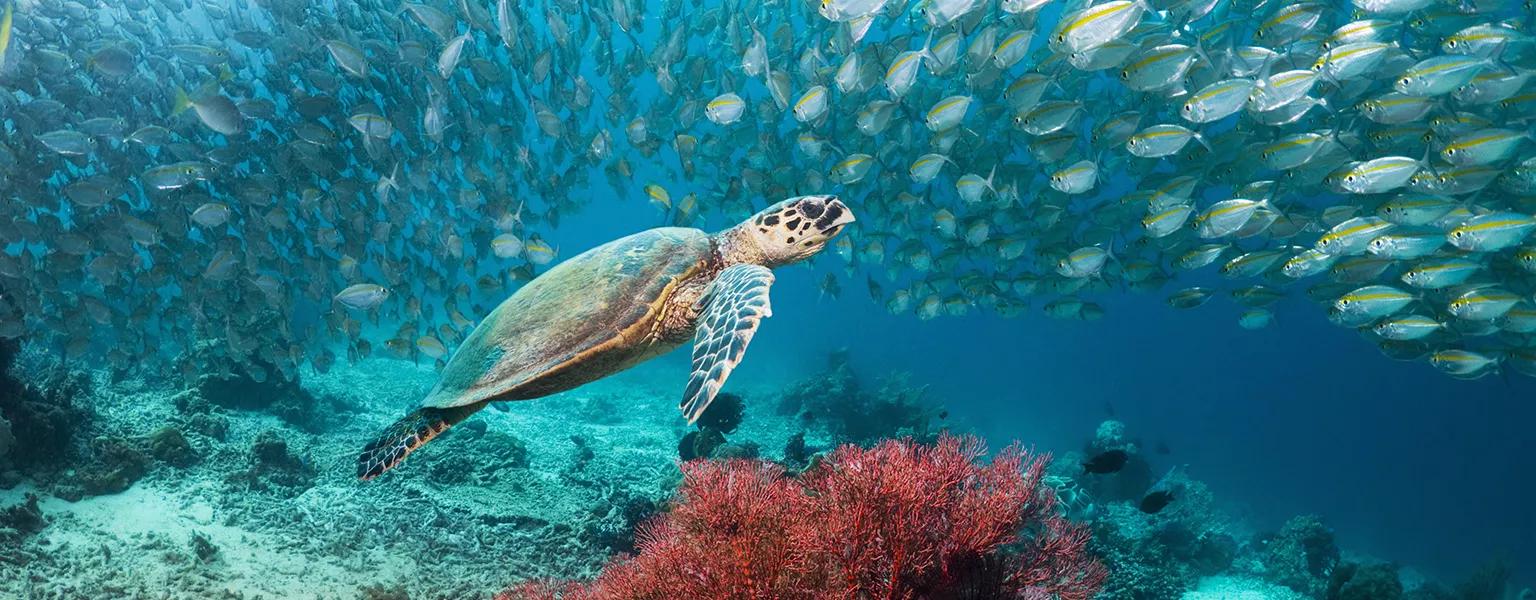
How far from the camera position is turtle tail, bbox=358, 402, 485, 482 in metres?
3.64

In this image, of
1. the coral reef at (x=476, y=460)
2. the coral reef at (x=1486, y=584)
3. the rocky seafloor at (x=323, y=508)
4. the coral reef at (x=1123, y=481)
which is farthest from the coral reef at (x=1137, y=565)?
the coral reef at (x=476, y=460)

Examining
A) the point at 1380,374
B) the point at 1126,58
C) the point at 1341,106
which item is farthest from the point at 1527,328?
the point at 1380,374

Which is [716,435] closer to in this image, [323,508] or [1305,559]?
[323,508]

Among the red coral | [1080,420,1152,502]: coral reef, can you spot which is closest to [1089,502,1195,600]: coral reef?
[1080,420,1152,502]: coral reef

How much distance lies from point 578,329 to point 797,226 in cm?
165

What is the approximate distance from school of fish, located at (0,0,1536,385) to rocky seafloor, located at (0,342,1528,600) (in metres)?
0.98

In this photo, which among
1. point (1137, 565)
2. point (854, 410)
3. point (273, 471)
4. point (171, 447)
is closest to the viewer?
point (171, 447)

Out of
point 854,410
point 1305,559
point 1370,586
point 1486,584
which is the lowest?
point 1486,584

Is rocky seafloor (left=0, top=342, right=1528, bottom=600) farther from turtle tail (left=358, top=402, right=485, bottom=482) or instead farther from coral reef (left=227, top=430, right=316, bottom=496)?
turtle tail (left=358, top=402, right=485, bottom=482)

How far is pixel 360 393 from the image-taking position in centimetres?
1078

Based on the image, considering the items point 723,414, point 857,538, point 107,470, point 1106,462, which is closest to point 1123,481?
point 1106,462

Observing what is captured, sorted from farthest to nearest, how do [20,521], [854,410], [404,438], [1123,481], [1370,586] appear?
1. [854,410]
2. [1123,481]
3. [1370,586]
4. [404,438]
5. [20,521]

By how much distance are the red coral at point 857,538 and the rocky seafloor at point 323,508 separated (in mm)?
1636

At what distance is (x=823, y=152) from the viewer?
790 cm
